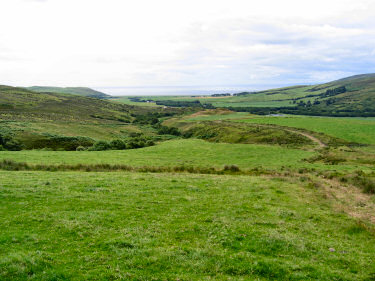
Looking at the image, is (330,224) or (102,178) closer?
(330,224)

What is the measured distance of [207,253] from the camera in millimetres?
11750

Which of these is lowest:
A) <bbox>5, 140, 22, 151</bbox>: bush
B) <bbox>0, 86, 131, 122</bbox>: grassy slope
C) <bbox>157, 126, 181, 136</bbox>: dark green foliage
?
<bbox>157, 126, 181, 136</bbox>: dark green foliage

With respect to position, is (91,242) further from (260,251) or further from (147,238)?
(260,251)

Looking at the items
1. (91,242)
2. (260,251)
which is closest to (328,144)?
(260,251)

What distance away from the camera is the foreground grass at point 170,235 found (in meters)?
10.5

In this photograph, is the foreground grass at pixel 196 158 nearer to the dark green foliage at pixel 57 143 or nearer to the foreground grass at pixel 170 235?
the foreground grass at pixel 170 235

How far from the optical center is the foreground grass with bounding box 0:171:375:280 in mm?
10469

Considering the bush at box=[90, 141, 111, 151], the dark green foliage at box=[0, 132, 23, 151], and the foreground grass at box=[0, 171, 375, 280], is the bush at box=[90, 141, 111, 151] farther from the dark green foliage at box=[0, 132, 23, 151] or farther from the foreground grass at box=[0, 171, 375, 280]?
the foreground grass at box=[0, 171, 375, 280]

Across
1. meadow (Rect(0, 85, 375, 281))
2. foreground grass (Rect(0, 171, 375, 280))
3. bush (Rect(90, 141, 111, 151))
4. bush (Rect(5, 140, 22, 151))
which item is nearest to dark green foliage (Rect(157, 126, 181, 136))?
bush (Rect(90, 141, 111, 151))

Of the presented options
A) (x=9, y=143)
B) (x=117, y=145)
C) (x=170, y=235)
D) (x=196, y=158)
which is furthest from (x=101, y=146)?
(x=170, y=235)

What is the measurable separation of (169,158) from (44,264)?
34.0m

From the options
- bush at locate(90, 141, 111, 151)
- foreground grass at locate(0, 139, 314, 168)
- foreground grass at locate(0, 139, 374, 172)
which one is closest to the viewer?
foreground grass at locate(0, 139, 374, 172)

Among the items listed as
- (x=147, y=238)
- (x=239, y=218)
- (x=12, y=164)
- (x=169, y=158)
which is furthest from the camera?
(x=169, y=158)

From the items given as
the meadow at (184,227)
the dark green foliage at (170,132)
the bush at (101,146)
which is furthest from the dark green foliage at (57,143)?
the dark green foliage at (170,132)
